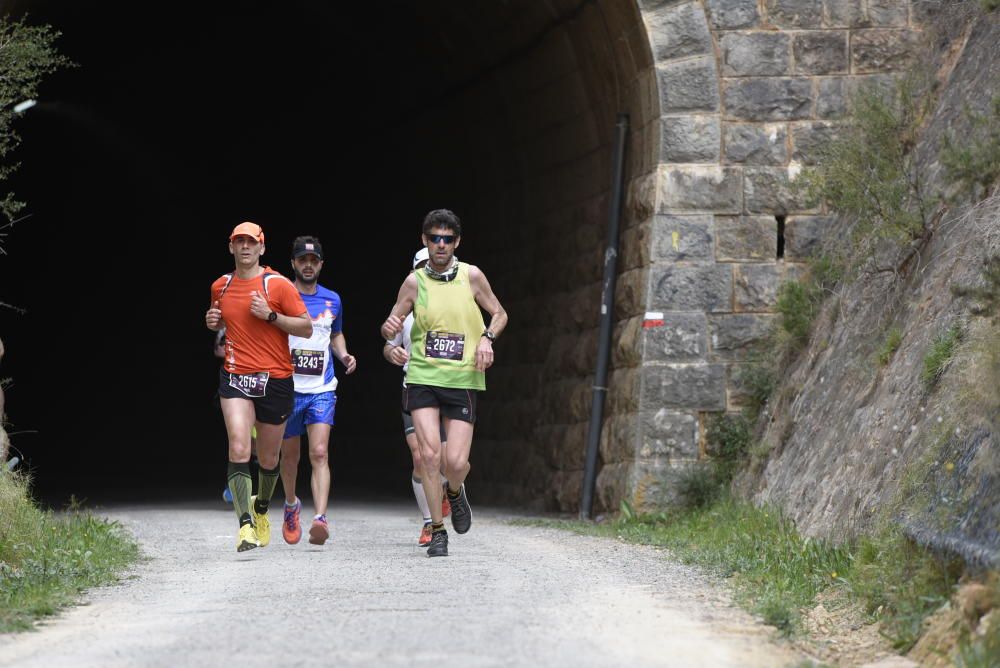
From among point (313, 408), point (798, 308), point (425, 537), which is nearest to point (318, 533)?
point (425, 537)

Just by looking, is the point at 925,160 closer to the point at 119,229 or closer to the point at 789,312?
the point at 789,312

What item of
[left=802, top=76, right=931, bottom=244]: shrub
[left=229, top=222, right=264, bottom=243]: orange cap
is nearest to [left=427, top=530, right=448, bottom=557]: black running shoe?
[left=229, top=222, right=264, bottom=243]: orange cap

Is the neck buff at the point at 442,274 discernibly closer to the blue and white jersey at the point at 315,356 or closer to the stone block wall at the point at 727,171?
the blue and white jersey at the point at 315,356

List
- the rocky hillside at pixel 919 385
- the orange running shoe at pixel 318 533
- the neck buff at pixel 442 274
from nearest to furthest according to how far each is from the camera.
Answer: the rocky hillside at pixel 919 385 < the neck buff at pixel 442 274 < the orange running shoe at pixel 318 533

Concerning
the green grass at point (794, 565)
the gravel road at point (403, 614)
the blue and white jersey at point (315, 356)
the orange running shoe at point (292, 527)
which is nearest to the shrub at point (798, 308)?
the green grass at point (794, 565)

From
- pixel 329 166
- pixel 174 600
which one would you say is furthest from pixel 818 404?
pixel 329 166

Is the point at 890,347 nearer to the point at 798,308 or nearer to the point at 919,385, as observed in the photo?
the point at 919,385

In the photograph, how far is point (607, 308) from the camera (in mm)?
12977

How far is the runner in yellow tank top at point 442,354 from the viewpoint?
359 inches

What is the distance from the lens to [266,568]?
333 inches

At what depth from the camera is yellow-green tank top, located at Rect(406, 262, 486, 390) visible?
360 inches

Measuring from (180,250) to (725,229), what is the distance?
17387mm

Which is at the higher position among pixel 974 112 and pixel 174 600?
pixel 974 112

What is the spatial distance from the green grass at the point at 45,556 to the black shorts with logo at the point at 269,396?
1108 mm
